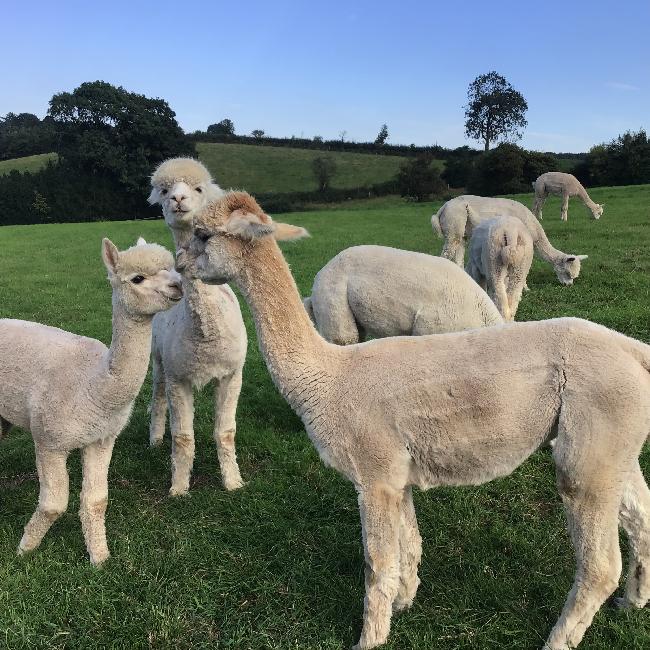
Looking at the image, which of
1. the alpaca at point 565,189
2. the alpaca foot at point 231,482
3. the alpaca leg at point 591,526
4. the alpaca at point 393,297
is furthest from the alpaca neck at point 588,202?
the alpaca leg at point 591,526

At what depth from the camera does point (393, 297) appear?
5.46 metres

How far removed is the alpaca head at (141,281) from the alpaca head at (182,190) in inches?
39.0

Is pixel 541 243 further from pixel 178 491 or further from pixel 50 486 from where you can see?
pixel 50 486

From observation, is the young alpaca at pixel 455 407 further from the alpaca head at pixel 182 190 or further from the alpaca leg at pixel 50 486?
the alpaca leg at pixel 50 486

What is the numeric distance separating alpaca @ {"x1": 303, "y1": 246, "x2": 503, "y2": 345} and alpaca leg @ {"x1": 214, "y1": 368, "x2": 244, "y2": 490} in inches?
54.5

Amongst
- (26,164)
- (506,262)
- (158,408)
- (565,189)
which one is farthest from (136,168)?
(158,408)

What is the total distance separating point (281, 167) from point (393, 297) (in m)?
54.4

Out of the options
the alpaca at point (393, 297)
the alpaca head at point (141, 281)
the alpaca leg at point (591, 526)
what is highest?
the alpaca head at point (141, 281)

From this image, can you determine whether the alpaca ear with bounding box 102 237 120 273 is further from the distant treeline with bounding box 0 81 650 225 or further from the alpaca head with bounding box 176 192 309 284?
the distant treeline with bounding box 0 81 650 225

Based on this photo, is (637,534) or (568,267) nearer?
(637,534)

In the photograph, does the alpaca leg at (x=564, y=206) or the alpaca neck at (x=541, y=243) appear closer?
the alpaca neck at (x=541, y=243)

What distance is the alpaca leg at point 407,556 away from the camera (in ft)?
10.5

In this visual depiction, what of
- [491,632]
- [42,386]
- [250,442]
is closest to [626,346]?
[491,632]

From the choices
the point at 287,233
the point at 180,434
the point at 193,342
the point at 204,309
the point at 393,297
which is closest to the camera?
the point at 287,233
